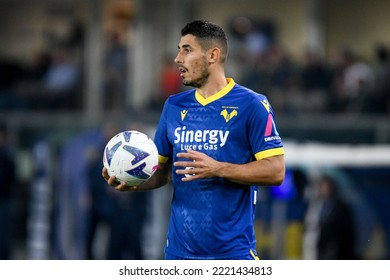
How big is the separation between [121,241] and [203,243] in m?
10.9

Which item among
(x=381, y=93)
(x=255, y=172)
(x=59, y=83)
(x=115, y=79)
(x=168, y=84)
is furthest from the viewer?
(x=115, y=79)

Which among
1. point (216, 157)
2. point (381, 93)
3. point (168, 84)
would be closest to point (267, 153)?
point (216, 157)

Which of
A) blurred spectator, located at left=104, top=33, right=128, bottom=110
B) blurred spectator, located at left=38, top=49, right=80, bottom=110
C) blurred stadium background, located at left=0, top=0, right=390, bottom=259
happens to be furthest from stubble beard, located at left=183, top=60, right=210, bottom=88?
blurred spectator, located at left=104, top=33, right=128, bottom=110

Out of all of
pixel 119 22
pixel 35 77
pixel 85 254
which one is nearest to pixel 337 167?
pixel 85 254

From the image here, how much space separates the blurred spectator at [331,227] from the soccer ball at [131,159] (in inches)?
386

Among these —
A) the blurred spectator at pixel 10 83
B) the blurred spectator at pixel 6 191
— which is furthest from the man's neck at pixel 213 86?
the blurred spectator at pixel 10 83

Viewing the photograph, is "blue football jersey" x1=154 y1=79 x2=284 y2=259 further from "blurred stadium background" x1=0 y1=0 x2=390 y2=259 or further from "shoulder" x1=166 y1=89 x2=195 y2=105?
"blurred stadium background" x1=0 y1=0 x2=390 y2=259

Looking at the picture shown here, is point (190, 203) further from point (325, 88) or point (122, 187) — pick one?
point (325, 88)

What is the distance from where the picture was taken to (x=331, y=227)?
58.5 feet

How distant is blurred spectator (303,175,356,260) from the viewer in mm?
17828

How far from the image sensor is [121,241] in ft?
61.9

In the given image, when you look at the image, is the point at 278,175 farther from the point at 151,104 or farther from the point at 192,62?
the point at 151,104

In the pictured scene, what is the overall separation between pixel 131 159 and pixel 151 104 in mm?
14506

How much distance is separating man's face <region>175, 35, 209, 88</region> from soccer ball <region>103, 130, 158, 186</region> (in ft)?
1.78
